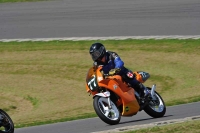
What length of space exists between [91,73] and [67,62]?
32.2 feet

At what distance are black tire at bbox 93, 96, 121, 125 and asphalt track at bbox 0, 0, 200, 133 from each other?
1192 cm

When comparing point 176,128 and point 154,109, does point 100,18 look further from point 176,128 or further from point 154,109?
point 176,128

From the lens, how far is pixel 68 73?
18.7m

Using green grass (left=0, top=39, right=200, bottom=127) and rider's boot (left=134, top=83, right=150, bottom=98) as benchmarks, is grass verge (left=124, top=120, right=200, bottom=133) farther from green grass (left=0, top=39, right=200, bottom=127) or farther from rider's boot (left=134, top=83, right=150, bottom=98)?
green grass (left=0, top=39, right=200, bottom=127)

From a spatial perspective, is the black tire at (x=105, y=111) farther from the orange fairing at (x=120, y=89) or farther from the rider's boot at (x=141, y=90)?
the rider's boot at (x=141, y=90)

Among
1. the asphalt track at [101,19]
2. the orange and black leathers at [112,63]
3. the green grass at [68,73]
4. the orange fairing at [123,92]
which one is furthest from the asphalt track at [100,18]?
the orange fairing at [123,92]

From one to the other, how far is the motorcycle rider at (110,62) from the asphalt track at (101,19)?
37.0ft

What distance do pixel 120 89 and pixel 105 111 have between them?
1.84ft

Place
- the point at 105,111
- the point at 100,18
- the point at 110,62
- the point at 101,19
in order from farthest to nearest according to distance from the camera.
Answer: the point at 100,18 → the point at 101,19 → the point at 110,62 → the point at 105,111

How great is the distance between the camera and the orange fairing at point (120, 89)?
399 inches

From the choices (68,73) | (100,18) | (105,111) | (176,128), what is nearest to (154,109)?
(105,111)

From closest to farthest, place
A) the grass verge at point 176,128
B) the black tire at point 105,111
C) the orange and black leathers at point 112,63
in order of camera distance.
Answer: the grass verge at point 176,128, the black tire at point 105,111, the orange and black leathers at point 112,63

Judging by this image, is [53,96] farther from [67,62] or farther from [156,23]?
[156,23]

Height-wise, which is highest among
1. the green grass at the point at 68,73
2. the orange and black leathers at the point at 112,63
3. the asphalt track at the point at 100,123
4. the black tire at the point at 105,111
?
the orange and black leathers at the point at 112,63
